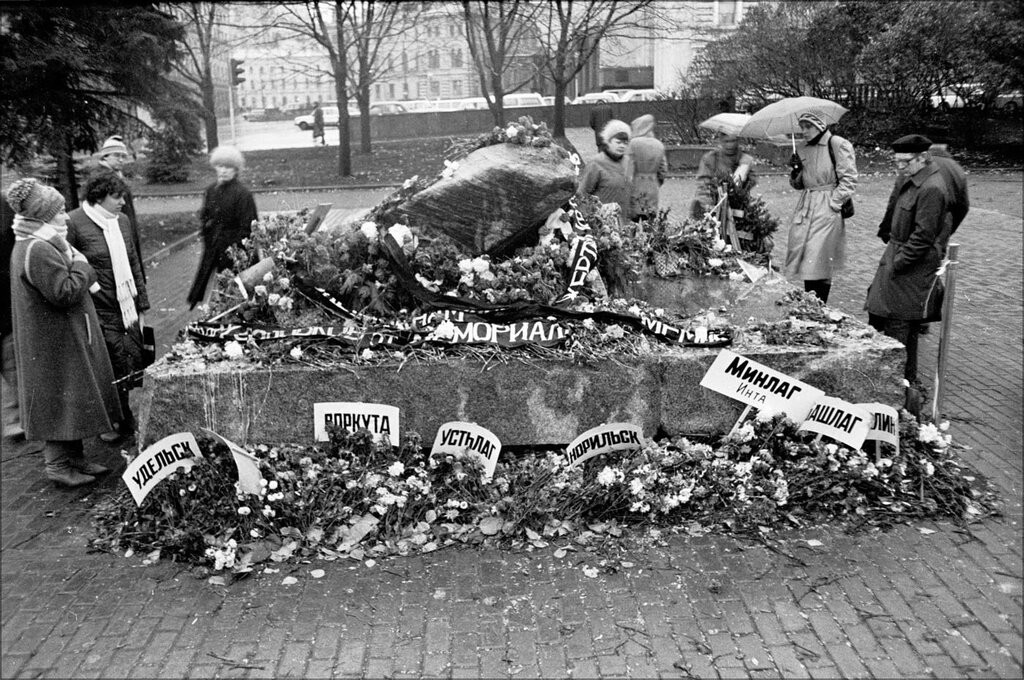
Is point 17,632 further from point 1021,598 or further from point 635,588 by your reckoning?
point 1021,598

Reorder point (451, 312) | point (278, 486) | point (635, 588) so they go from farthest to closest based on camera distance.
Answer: point (451, 312)
point (278, 486)
point (635, 588)

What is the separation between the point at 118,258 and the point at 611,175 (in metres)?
4.00

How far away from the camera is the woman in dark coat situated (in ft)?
21.5

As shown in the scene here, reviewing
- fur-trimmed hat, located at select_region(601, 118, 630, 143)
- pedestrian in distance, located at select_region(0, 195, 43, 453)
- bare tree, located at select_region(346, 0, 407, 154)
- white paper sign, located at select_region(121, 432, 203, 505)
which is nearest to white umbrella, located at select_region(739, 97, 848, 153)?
fur-trimmed hat, located at select_region(601, 118, 630, 143)

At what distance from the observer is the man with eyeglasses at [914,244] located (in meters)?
5.60

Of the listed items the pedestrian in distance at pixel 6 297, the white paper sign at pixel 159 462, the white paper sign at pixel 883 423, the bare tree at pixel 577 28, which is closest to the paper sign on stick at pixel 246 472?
the white paper sign at pixel 159 462

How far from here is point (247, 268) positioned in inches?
244

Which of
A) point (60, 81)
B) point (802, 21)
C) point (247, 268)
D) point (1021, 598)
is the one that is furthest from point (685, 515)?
point (802, 21)

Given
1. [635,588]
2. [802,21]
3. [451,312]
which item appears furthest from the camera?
[802,21]

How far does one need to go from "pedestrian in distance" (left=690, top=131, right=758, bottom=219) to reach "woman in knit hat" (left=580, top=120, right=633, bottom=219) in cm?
69

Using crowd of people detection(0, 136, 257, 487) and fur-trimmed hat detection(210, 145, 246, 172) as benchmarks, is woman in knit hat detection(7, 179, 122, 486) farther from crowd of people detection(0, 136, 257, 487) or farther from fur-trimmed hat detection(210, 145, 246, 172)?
fur-trimmed hat detection(210, 145, 246, 172)

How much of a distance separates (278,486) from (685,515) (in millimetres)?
2022

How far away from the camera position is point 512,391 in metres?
4.75

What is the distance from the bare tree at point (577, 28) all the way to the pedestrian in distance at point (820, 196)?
7789 millimetres
